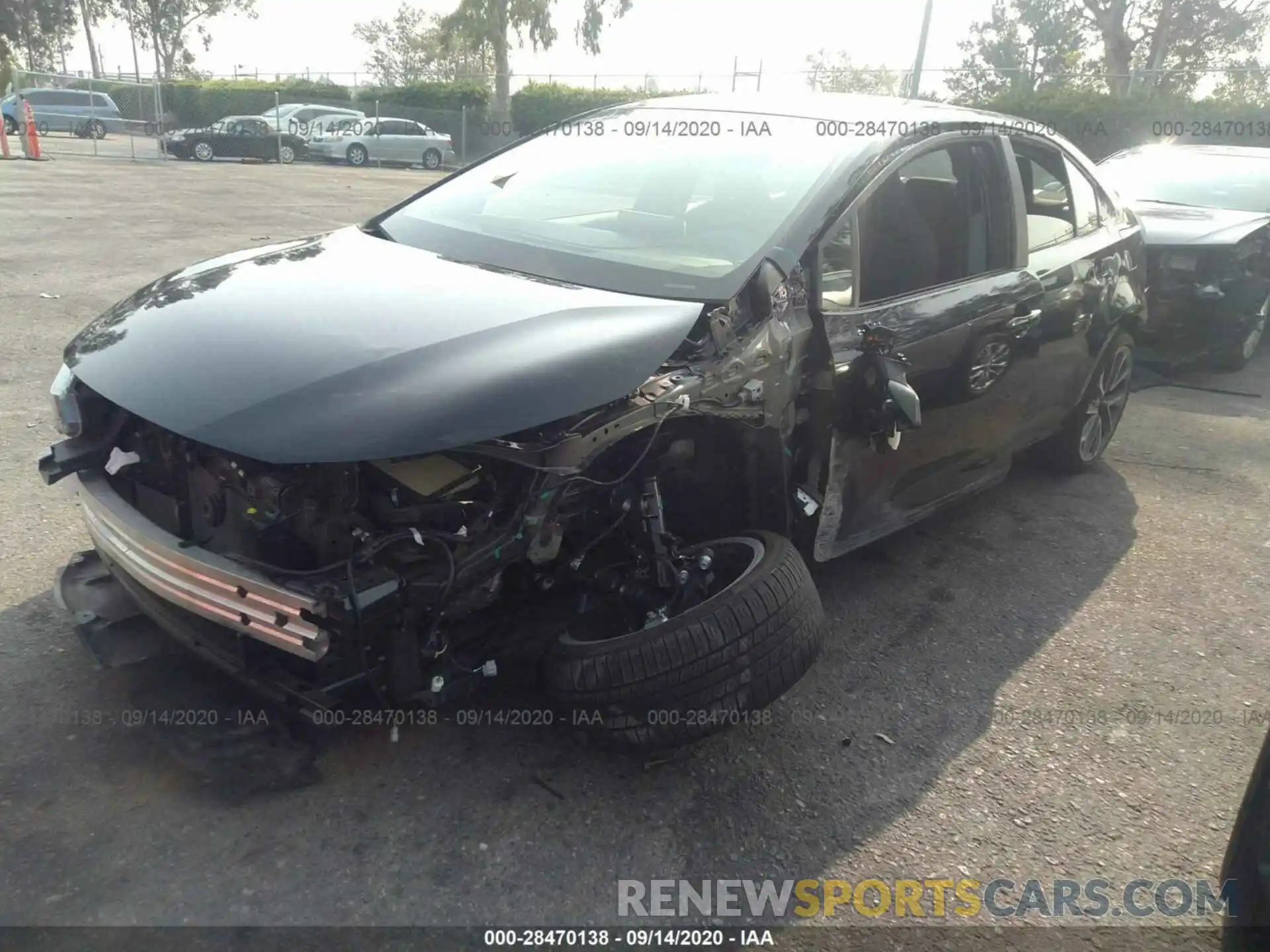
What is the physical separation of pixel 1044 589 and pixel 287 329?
310cm

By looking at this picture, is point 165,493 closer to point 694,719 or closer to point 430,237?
point 430,237

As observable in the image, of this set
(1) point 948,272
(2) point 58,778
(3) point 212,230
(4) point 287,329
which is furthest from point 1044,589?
(3) point 212,230

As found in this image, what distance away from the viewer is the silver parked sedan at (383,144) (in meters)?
26.6

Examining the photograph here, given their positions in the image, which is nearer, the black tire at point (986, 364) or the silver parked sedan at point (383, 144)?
the black tire at point (986, 364)

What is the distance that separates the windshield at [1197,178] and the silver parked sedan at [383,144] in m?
22.4

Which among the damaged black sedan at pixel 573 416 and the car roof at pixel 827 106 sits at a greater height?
the car roof at pixel 827 106

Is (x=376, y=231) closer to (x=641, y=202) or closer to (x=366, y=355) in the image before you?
(x=641, y=202)

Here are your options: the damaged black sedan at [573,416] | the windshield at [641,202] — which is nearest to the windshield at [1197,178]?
the damaged black sedan at [573,416]

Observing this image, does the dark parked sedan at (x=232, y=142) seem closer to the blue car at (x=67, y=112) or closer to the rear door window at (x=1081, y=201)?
the blue car at (x=67, y=112)

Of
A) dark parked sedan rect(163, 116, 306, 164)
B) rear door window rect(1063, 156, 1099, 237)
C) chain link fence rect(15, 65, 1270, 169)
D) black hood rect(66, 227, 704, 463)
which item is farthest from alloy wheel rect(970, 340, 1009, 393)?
dark parked sedan rect(163, 116, 306, 164)

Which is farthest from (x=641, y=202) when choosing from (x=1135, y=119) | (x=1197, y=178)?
(x=1135, y=119)

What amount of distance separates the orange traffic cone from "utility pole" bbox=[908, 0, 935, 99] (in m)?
18.1

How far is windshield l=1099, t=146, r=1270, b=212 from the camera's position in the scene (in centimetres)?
766

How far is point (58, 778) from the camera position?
97.8 inches
